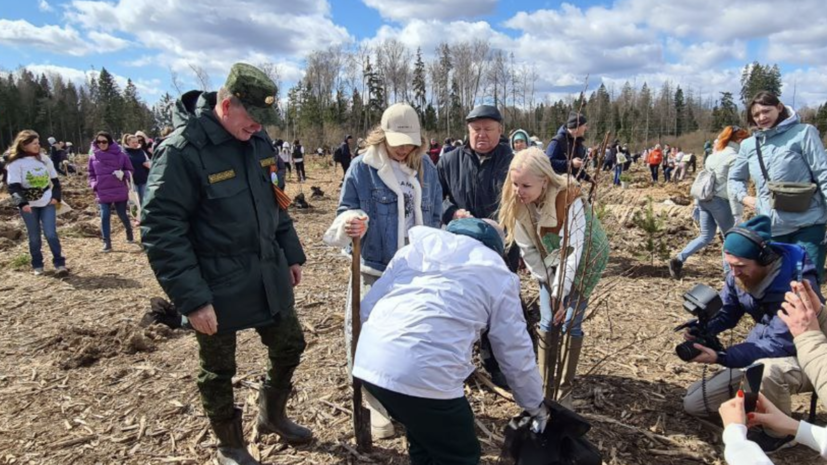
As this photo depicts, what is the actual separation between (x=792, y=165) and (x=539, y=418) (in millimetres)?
3117

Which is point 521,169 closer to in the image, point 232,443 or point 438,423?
point 438,423

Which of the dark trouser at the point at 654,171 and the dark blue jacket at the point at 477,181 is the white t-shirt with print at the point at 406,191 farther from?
the dark trouser at the point at 654,171

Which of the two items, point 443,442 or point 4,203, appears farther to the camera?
point 4,203

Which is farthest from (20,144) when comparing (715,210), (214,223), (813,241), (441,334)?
(715,210)

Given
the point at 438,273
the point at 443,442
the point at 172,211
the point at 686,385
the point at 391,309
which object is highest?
the point at 172,211

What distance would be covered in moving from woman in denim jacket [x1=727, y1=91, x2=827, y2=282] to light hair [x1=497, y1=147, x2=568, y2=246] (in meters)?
2.12

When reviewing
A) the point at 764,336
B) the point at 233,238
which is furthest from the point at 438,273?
the point at 764,336

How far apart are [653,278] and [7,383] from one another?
249 inches

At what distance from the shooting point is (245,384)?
3.65 m

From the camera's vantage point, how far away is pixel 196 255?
2.37 meters

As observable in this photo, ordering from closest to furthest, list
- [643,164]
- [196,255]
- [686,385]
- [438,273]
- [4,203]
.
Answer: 1. [438,273]
2. [196,255]
3. [686,385]
4. [4,203]
5. [643,164]

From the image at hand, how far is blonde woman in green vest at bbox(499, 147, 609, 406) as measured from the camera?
8.95 ft

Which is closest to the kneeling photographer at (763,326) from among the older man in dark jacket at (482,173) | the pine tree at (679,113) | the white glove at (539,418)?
the white glove at (539,418)

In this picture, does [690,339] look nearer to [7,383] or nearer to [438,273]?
[438,273]
